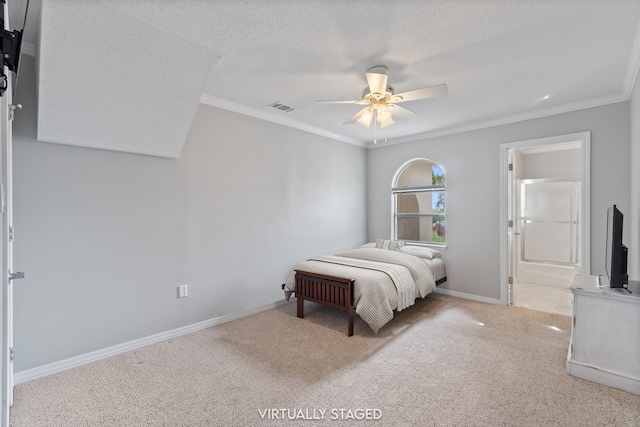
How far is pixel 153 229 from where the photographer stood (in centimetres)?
294

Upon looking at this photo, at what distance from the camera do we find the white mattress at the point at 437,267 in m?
4.18

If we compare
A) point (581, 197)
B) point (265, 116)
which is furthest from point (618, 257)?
point (265, 116)

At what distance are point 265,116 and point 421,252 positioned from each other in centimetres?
285

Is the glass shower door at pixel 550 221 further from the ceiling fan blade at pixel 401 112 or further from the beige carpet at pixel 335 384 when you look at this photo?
the ceiling fan blade at pixel 401 112

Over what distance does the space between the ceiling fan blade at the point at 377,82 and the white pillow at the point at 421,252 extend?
2.62m

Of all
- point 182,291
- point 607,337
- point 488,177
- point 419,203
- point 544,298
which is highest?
point 488,177

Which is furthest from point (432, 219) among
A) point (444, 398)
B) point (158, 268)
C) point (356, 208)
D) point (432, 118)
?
point (158, 268)

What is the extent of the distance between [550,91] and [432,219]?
2.30 m

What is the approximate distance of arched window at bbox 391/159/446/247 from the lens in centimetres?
480

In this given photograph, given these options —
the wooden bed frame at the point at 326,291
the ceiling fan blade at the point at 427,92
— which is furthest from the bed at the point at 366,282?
the ceiling fan blade at the point at 427,92

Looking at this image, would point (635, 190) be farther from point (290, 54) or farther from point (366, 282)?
point (290, 54)

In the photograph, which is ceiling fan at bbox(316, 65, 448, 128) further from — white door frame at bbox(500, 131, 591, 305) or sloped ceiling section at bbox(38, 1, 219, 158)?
white door frame at bbox(500, 131, 591, 305)

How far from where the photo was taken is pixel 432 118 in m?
3.98

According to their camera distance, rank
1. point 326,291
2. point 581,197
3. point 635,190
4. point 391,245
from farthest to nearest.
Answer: point 391,245, point 581,197, point 326,291, point 635,190
